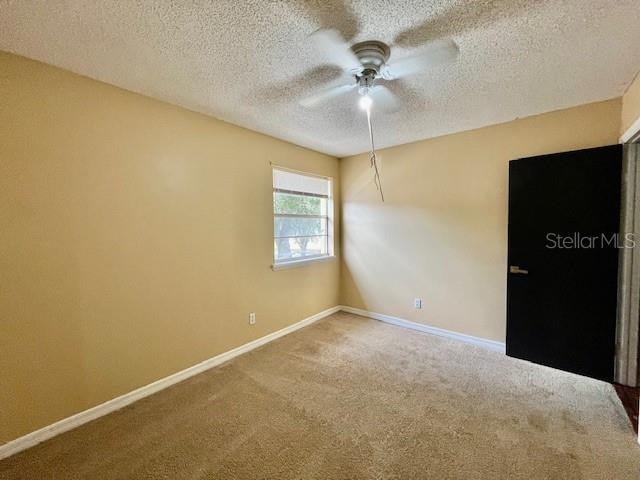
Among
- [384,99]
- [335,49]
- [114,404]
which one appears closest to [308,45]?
[335,49]

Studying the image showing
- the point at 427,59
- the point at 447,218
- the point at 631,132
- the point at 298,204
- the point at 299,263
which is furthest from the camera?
the point at 298,204

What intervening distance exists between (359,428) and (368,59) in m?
2.32

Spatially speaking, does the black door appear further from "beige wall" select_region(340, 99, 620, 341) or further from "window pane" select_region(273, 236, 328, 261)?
"window pane" select_region(273, 236, 328, 261)

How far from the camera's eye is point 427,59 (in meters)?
1.43

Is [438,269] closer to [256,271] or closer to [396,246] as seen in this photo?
[396,246]

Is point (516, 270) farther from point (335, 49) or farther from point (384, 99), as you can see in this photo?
point (335, 49)

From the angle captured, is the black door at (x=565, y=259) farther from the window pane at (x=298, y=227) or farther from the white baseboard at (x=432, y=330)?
the window pane at (x=298, y=227)

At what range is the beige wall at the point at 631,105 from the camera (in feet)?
6.34

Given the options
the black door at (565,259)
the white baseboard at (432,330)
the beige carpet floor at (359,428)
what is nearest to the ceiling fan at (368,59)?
the black door at (565,259)

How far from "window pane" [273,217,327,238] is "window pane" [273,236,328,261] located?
0.21 feet

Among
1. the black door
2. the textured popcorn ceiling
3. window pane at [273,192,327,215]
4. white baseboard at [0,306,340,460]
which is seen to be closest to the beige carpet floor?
white baseboard at [0,306,340,460]

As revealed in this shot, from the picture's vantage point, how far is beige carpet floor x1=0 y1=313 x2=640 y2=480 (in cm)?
154

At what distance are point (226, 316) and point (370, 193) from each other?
8.15ft

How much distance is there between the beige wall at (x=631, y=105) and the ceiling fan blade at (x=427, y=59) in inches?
61.3
